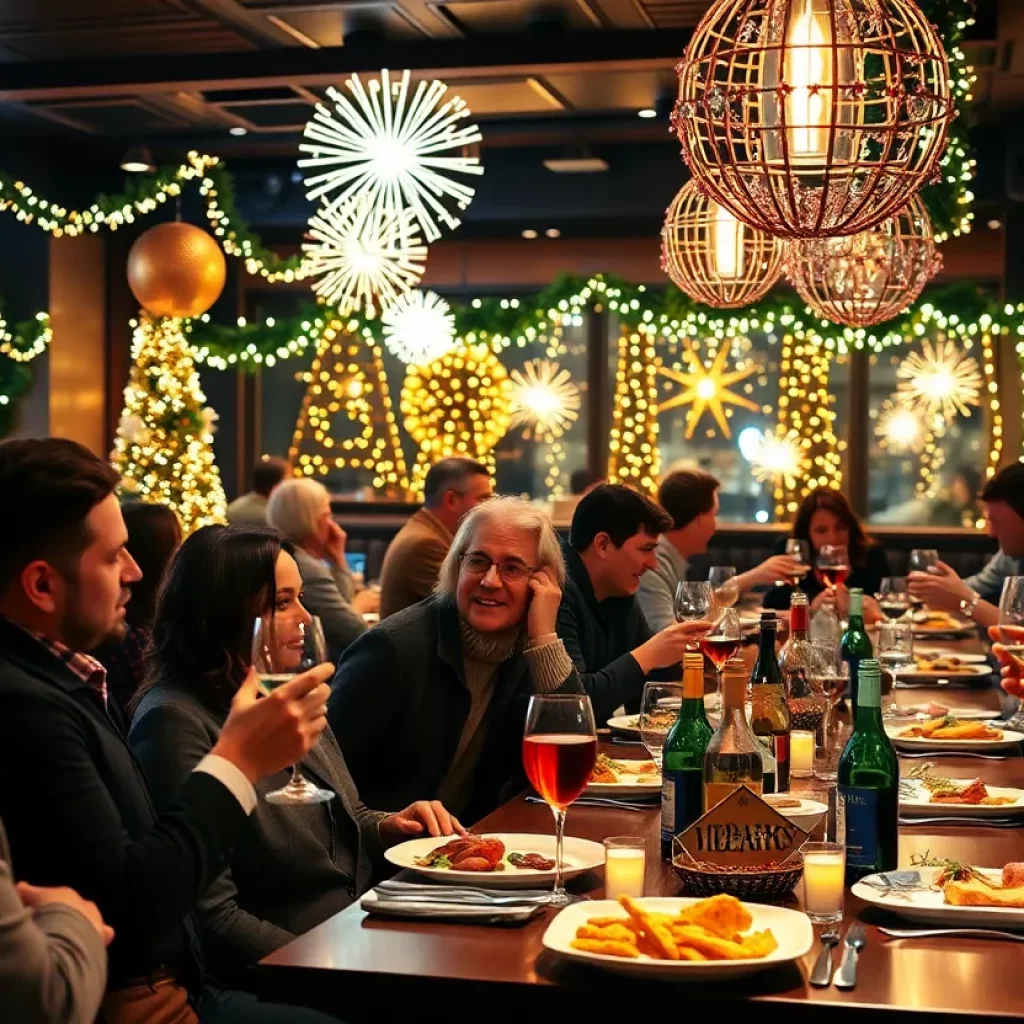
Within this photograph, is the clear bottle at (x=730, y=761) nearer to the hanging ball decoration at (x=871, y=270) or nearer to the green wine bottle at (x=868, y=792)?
the green wine bottle at (x=868, y=792)

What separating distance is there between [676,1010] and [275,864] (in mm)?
930

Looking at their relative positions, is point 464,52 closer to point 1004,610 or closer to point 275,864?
point 1004,610

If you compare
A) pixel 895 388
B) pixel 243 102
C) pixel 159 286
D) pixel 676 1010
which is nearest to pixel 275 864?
pixel 676 1010

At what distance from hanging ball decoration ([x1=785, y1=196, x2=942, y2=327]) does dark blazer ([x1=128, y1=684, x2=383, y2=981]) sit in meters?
2.90

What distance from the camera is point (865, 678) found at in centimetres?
230

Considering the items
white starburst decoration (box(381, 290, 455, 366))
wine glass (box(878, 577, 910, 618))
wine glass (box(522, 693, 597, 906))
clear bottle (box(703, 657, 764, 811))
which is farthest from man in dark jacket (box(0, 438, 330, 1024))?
white starburst decoration (box(381, 290, 455, 366))

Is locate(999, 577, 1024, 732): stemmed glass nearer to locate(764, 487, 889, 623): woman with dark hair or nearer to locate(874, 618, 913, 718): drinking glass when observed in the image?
locate(874, 618, 913, 718): drinking glass

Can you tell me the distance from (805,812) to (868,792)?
0.11 meters

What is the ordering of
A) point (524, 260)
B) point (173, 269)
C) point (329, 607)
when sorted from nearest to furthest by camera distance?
point (329, 607), point (173, 269), point (524, 260)

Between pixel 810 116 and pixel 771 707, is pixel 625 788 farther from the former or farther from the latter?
pixel 810 116

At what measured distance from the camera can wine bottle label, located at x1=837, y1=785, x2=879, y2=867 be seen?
2213mm

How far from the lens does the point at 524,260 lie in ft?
→ 38.4

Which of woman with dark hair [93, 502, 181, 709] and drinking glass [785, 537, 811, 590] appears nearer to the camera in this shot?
woman with dark hair [93, 502, 181, 709]

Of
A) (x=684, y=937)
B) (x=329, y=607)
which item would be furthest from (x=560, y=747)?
(x=329, y=607)
